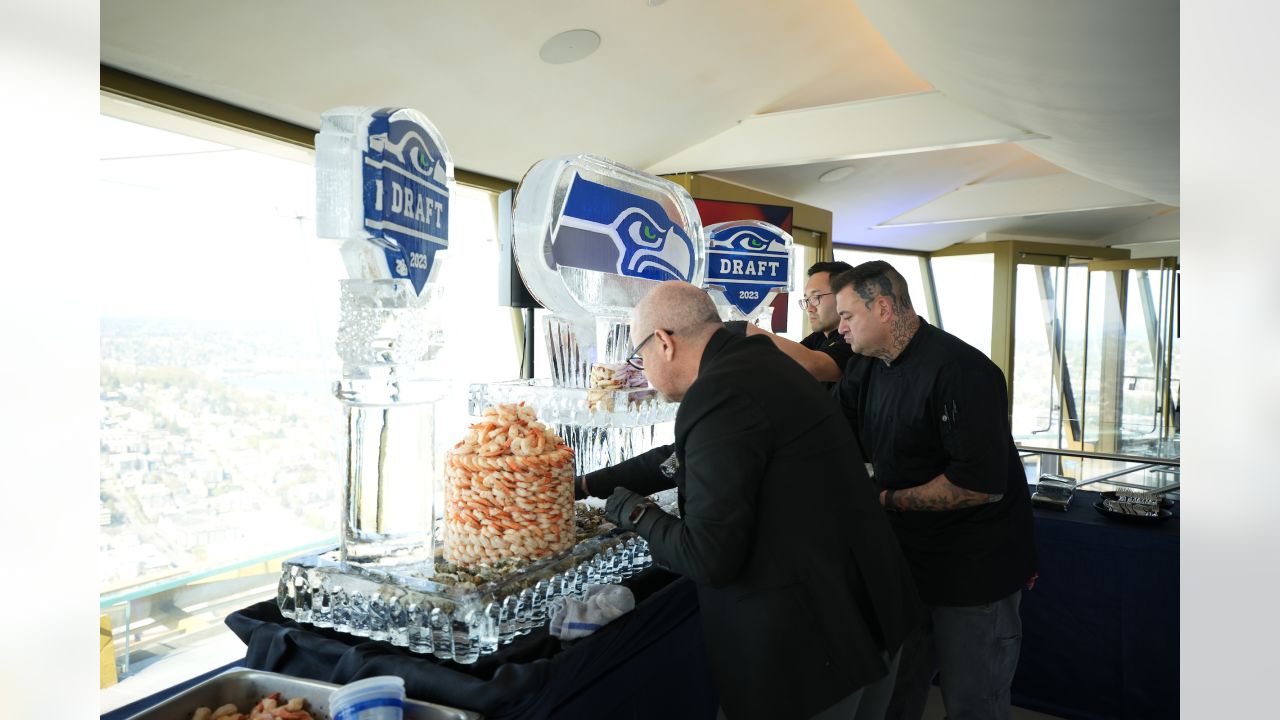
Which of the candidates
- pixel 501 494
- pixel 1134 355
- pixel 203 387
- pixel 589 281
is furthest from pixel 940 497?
pixel 1134 355

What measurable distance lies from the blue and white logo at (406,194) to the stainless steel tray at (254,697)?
693 mm

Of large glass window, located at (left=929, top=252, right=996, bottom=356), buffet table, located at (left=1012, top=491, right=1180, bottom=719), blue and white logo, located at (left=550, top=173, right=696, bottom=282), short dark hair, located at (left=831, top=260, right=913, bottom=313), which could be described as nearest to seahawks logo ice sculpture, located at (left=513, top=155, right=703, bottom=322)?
blue and white logo, located at (left=550, top=173, right=696, bottom=282)

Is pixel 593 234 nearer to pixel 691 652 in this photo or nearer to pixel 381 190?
pixel 381 190

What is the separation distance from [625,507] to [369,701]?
2.09 feet

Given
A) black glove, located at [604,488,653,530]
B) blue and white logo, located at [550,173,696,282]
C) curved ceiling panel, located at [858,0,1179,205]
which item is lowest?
black glove, located at [604,488,653,530]

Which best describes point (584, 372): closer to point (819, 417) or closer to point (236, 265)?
point (819, 417)

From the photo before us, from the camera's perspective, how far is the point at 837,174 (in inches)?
286

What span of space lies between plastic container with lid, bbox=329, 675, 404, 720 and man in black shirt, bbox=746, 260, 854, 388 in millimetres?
1822

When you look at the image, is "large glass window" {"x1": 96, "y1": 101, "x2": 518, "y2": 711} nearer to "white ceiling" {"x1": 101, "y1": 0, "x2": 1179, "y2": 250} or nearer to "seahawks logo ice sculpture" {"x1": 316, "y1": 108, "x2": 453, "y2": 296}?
"white ceiling" {"x1": 101, "y1": 0, "x2": 1179, "y2": 250}

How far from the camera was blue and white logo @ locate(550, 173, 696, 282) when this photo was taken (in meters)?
2.04

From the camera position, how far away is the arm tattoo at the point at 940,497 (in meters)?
2.07

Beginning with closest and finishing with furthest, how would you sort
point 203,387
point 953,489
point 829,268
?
point 953,489 < point 829,268 < point 203,387

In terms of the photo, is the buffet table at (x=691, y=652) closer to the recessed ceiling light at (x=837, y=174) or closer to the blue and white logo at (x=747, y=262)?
the blue and white logo at (x=747, y=262)

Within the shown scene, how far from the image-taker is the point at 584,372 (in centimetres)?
222
